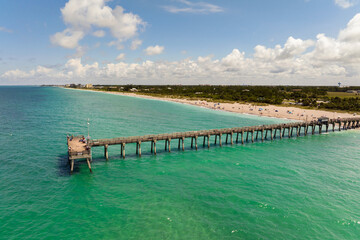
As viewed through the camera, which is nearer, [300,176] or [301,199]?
[301,199]

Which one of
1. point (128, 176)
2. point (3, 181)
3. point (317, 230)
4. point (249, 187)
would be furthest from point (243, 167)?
A: point (3, 181)

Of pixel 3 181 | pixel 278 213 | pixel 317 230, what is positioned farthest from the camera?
pixel 3 181

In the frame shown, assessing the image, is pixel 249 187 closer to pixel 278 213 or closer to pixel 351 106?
pixel 278 213

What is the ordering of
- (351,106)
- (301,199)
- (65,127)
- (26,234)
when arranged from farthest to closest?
1. (351,106)
2. (65,127)
3. (301,199)
4. (26,234)

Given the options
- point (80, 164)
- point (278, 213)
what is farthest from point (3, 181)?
point (278, 213)

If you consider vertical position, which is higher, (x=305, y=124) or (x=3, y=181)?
(x=305, y=124)

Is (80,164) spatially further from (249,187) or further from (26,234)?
(249,187)
